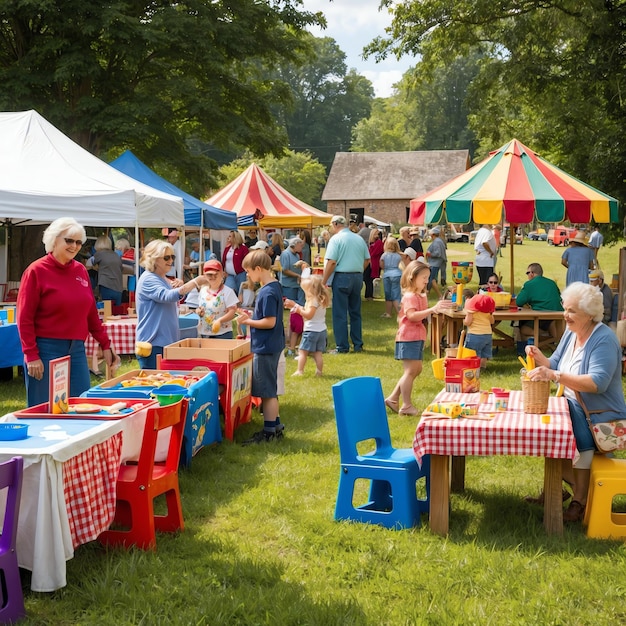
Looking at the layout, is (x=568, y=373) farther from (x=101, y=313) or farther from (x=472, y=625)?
(x=101, y=313)

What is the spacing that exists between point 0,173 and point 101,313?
2.36m

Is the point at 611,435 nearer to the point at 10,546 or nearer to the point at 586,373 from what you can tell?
the point at 586,373

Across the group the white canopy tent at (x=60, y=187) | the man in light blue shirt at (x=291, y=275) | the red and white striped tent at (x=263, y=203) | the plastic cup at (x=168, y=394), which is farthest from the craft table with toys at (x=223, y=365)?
the red and white striped tent at (x=263, y=203)

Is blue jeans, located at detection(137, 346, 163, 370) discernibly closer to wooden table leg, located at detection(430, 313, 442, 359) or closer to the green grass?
the green grass

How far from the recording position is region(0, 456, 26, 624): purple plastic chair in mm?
3812

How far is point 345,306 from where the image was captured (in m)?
13.0

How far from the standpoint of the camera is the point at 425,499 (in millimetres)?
5883

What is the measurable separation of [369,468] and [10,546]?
2.26 m

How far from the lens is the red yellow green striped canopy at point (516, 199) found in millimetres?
12047

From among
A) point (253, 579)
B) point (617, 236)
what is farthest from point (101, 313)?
point (617, 236)

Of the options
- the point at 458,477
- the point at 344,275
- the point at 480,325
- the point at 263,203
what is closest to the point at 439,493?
the point at 458,477

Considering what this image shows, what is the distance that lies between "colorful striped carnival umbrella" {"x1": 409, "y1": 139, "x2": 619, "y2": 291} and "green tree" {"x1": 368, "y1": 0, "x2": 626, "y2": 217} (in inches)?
167

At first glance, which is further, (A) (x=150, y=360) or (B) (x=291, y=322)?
(B) (x=291, y=322)

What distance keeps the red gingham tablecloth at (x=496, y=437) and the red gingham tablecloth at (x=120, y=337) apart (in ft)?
19.5
